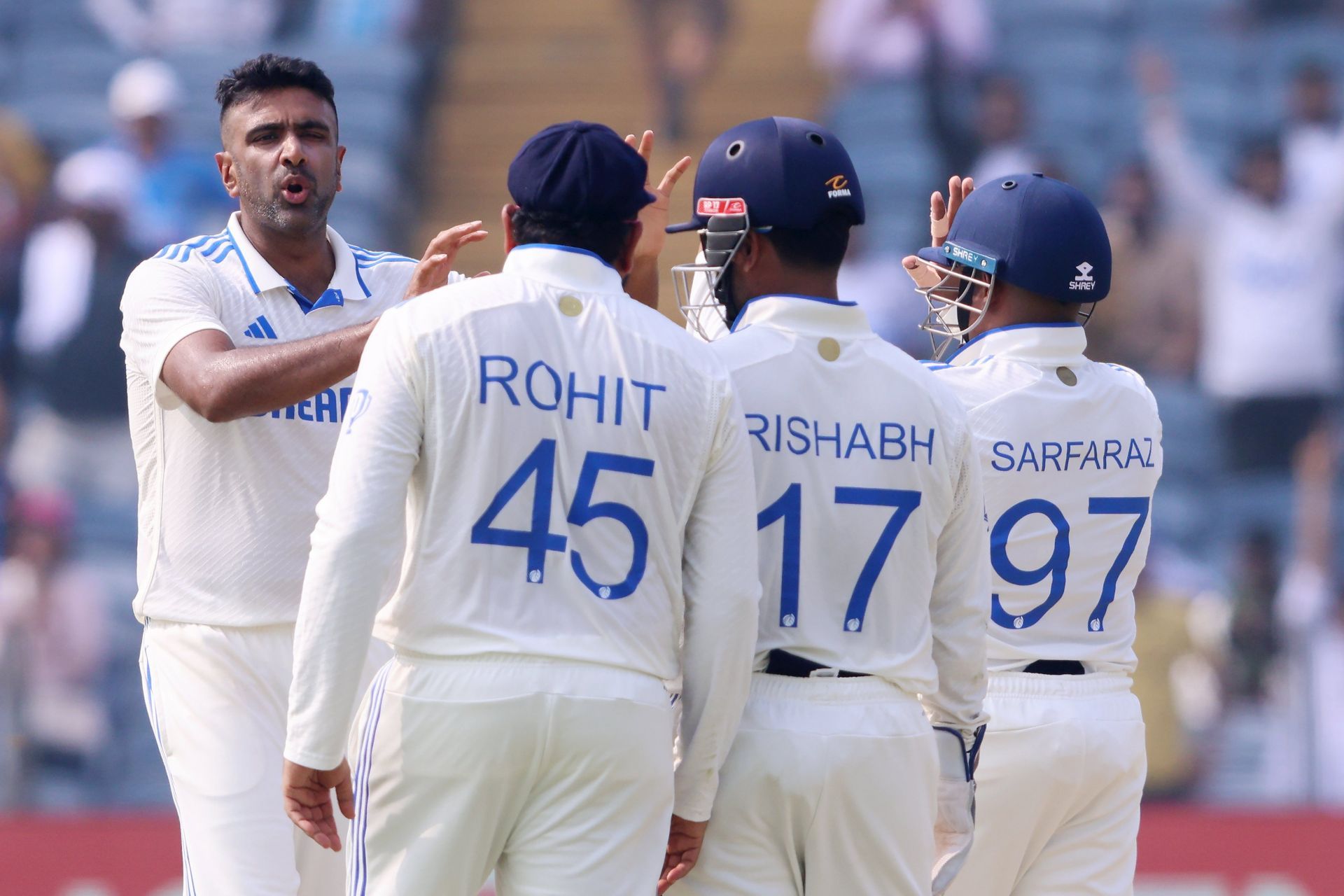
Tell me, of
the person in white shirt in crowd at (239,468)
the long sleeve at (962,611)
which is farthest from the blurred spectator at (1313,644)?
the person in white shirt in crowd at (239,468)

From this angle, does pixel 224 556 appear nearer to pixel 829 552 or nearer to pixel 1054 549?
pixel 829 552

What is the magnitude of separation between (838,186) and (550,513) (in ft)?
2.90

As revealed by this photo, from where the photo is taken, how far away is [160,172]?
9.74 m

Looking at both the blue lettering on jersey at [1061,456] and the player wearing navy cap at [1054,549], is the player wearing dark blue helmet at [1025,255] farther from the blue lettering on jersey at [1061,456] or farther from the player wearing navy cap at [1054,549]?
the blue lettering on jersey at [1061,456]

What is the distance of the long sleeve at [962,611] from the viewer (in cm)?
328

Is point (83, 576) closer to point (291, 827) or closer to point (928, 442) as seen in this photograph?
point (291, 827)

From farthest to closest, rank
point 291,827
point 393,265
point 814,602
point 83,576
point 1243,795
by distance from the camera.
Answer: point 83,576
point 1243,795
point 393,265
point 291,827
point 814,602

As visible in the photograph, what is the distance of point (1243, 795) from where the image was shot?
334 inches

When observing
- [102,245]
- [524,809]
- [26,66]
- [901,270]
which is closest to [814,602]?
[524,809]

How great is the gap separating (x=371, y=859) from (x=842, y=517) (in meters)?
1.01

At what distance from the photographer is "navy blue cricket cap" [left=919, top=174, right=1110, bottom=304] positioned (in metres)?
3.71

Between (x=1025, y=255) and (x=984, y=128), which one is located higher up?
(x=984, y=128)

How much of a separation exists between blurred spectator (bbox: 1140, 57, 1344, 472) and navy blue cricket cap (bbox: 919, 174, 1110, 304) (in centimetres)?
615

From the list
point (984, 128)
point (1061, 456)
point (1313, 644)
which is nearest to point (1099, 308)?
point (984, 128)
